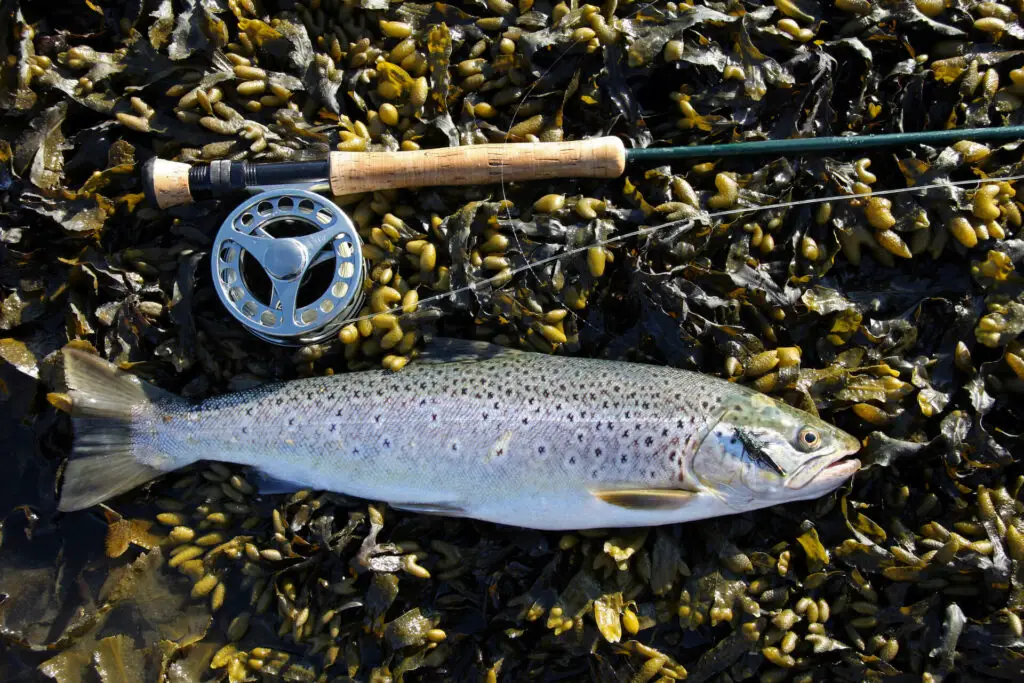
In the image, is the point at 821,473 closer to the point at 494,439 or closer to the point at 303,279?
the point at 494,439

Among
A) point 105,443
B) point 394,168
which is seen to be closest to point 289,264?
point 394,168

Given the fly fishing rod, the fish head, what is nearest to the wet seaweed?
the fly fishing rod

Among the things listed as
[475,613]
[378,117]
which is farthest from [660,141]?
[475,613]

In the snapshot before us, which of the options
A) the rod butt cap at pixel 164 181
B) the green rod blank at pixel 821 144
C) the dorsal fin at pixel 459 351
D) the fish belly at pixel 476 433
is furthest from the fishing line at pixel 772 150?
the rod butt cap at pixel 164 181

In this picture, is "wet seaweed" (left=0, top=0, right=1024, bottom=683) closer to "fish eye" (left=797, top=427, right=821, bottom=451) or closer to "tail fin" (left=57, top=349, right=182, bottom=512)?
"tail fin" (left=57, top=349, right=182, bottom=512)

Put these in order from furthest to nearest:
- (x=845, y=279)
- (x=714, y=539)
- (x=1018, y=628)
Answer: (x=845, y=279)
(x=714, y=539)
(x=1018, y=628)

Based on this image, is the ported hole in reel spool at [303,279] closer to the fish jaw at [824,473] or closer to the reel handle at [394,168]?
the reel handle at [394,168]

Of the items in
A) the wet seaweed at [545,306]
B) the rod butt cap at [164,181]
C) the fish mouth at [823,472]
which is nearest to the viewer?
the fish mouth at [823,472]

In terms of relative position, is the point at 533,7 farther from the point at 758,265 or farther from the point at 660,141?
the point at 758,265
